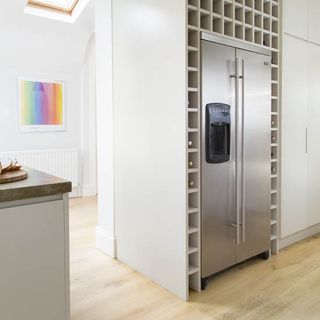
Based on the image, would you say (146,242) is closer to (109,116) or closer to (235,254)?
(235,254)

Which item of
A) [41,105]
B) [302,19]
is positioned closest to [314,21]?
[302,19]

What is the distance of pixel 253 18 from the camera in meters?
2.70

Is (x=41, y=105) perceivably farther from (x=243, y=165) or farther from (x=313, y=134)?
(x=313, y=134)

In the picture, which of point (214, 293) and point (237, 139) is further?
point (237, 139)

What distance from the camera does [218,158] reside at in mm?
2434

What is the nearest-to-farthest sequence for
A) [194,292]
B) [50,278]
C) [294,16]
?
[50,278] < [194,292] < [294,16]

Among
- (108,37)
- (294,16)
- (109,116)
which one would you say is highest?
(294,16)

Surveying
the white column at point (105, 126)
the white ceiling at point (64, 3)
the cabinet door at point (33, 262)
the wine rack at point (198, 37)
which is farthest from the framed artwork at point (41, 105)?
the cabinet door at point (33, 262)

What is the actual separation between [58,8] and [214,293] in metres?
3.99

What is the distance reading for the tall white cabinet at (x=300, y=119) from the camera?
308 centimetres

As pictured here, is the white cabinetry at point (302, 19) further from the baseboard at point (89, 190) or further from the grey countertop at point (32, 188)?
the baseboard at point (89, 190)

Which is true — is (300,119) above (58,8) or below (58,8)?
below

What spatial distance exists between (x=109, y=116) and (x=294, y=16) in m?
1.93

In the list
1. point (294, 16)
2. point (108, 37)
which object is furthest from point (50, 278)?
point (294, 16)
